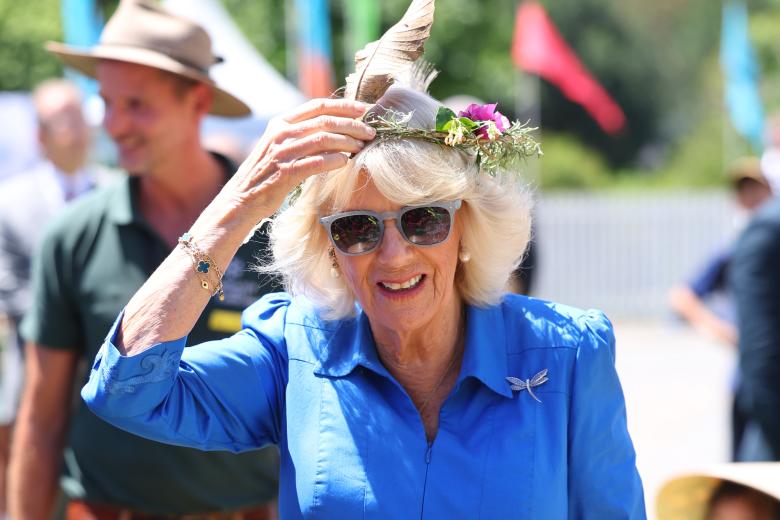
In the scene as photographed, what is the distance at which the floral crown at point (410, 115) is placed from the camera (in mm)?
2438

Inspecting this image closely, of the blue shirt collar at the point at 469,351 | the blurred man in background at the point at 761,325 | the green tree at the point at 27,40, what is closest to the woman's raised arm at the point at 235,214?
the blue shirt collar at the point at 469,351

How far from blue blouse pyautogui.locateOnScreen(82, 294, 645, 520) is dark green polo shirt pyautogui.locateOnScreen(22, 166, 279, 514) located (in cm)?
86

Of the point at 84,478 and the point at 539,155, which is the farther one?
the point at 84,478

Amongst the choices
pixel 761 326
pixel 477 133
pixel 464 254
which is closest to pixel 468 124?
pixel 477 133

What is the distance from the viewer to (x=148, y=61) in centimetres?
365

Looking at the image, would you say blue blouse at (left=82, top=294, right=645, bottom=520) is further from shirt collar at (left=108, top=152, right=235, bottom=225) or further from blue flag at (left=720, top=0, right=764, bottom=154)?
blue flag at (left=720, top=0, right=764, bottom=154)

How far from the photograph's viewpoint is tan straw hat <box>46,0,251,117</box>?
369 cm

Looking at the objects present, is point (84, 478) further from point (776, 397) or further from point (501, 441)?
point (776, 397)

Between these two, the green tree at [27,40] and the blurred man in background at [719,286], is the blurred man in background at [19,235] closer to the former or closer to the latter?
the blurred man in background at [719,286]

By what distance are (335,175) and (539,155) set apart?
1.61 feet

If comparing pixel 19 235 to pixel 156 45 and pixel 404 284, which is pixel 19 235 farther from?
pixel 404 284

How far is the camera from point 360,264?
249 centimetres

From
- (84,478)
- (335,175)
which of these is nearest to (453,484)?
(335,175)

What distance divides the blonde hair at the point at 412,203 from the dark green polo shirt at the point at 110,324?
29.5 inches
